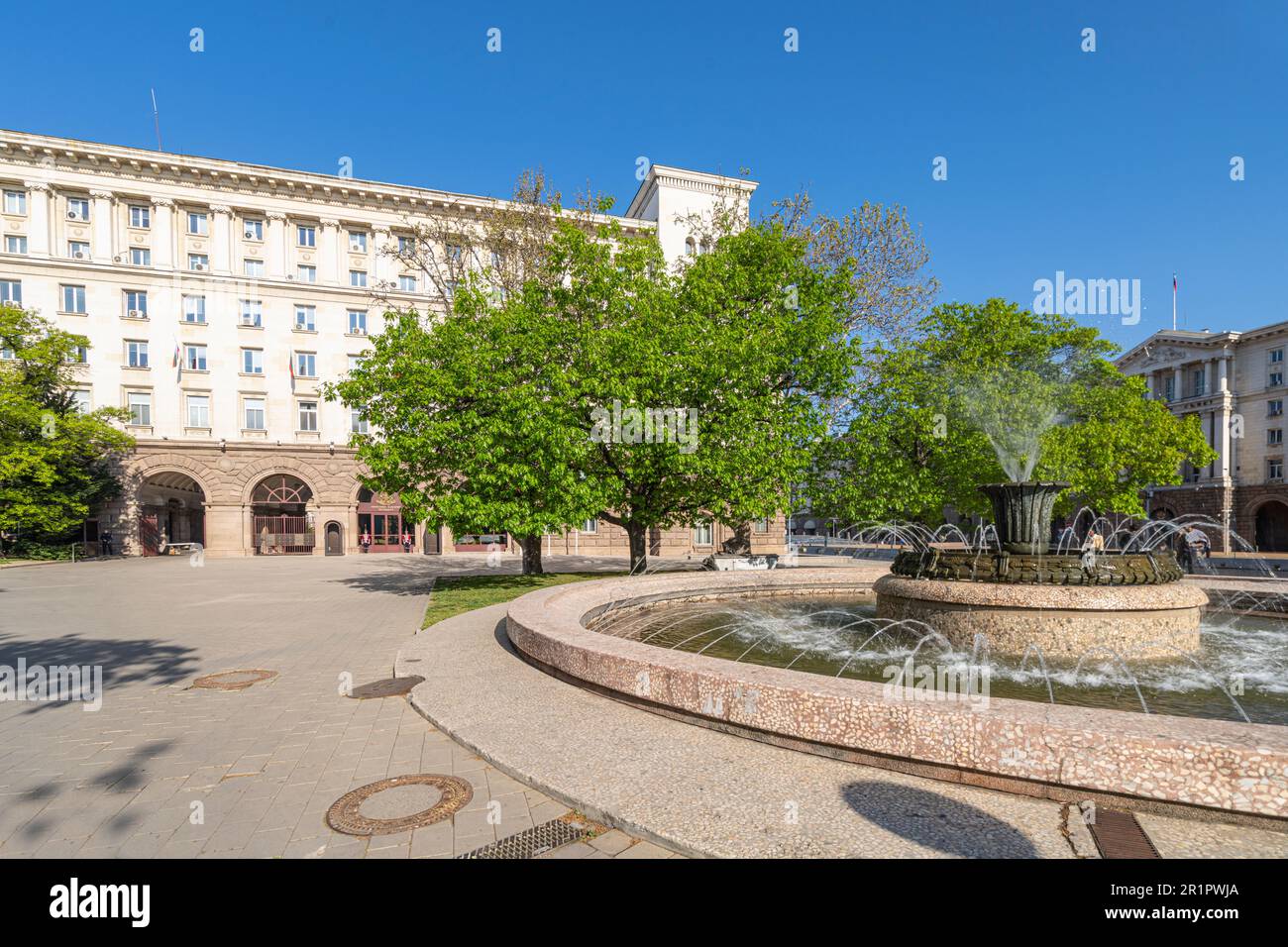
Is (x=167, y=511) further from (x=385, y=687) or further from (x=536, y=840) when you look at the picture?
(x=536, y=840)

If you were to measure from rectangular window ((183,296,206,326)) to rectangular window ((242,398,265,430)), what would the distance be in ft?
18.5

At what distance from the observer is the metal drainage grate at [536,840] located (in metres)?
3.86

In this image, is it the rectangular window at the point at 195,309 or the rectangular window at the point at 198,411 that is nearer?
the rectangular window at the point at 198,411

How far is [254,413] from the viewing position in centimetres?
4084

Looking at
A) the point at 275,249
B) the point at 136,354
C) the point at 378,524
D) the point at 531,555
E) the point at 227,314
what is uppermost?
the point at 275,249

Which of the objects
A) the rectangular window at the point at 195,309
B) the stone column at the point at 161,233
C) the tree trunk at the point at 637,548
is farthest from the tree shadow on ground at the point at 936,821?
the stone column at the point at 161,233

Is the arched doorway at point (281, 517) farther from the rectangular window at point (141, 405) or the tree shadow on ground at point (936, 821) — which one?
the tree shadow on ground at point (936, 821)

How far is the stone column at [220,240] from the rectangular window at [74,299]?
7.28 m

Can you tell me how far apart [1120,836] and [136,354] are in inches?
1995

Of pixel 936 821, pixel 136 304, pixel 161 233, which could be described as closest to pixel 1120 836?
pixel 936 821

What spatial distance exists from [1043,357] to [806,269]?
→ 1446 cm

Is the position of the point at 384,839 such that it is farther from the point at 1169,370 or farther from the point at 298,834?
the point at 1169,370

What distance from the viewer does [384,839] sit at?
162 inches
